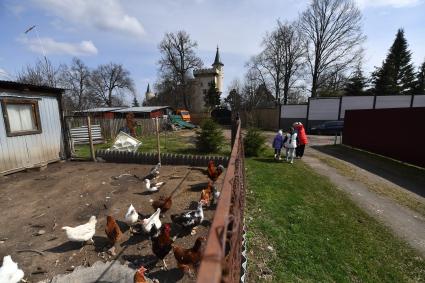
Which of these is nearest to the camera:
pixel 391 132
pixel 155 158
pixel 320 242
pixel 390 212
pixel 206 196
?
pixel 320 242

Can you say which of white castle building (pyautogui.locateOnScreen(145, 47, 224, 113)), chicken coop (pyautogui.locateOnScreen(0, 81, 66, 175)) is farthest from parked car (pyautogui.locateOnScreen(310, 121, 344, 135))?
white castle building (pyautogui.locateOnScreen(145, 47, 224, 113))

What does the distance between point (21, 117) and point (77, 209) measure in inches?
213

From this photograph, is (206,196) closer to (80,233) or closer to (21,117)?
(80,233)

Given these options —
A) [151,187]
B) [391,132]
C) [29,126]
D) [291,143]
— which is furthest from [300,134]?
[29,126]

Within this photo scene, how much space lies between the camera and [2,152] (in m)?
7.62

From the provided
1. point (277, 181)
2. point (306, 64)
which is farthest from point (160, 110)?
point (277, 181)

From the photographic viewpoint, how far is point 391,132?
1148 cm

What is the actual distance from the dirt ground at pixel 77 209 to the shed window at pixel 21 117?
5.10 ft

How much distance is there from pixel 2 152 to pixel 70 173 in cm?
218

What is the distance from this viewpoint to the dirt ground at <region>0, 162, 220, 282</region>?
351 cm

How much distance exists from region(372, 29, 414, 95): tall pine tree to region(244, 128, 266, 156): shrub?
3488 cm

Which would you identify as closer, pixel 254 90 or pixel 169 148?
pixel 169 148

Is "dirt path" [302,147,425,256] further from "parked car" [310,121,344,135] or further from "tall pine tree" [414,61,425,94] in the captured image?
"tall pine tree" [414,61,425,94]

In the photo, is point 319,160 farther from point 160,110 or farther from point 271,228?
point 160,110
